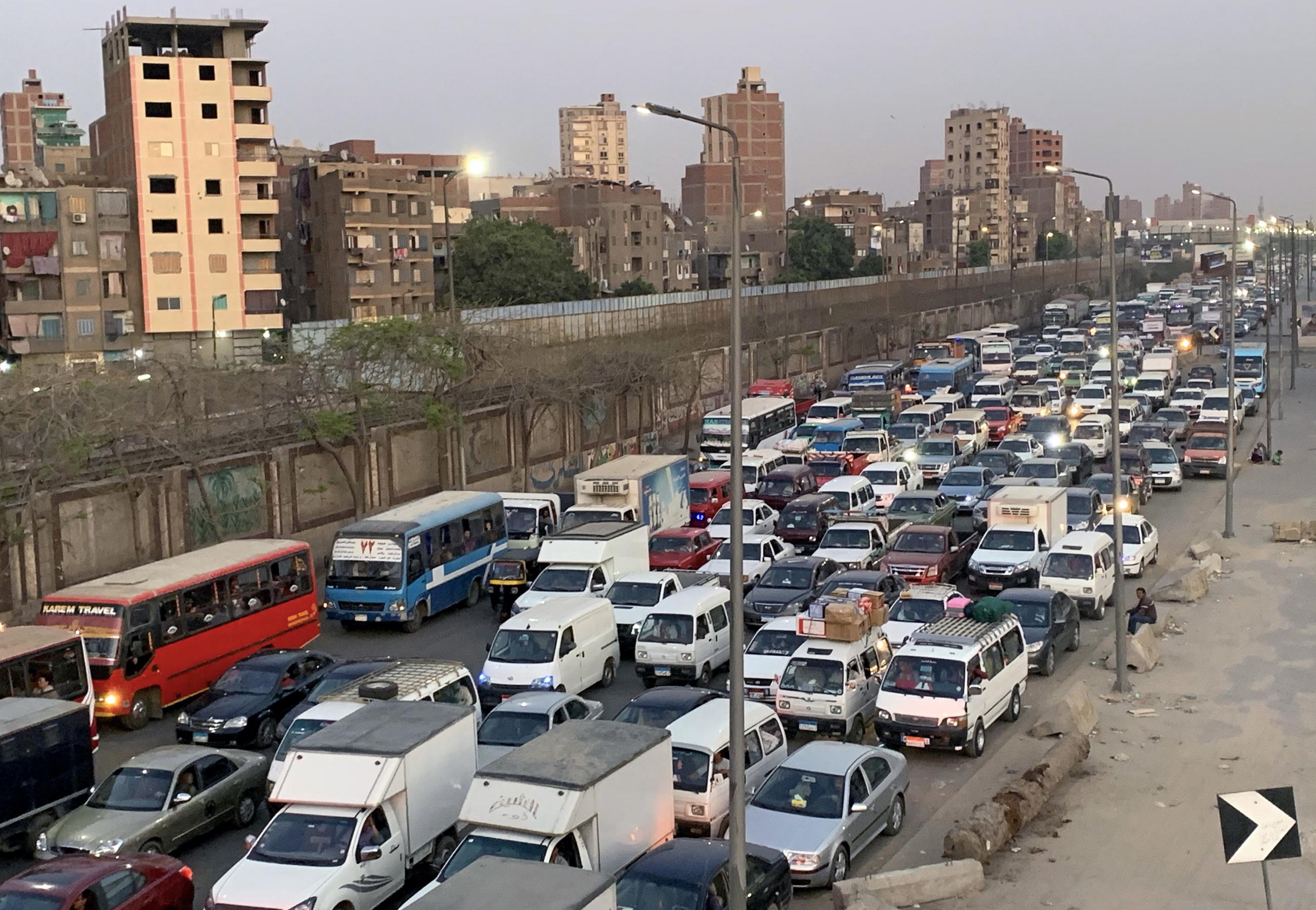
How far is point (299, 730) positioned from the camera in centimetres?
1716

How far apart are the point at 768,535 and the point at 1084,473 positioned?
1530 centimetres

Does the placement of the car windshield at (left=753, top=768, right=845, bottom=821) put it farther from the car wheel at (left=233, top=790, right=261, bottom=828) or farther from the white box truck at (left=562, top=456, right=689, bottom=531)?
the white box truck at (left=562, top=456, right=689, bottom=531)

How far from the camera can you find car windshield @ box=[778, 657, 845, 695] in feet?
62.6

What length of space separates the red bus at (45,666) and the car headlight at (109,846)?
3.44 meters

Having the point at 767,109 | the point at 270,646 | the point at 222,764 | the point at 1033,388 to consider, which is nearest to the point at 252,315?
the point at 1033,388

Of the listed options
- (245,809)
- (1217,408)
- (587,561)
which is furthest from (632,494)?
(1217,408)

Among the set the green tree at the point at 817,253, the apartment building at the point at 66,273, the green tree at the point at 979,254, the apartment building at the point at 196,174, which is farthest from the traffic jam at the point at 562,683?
the green tree at the point at 979,254

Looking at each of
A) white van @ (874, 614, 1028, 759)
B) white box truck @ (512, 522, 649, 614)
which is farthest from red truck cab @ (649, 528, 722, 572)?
white van @ (874, 614, 1028, 759)

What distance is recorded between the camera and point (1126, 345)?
7081cm

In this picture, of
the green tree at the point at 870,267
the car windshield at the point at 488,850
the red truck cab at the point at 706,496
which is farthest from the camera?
the green tree at the point at 870,267

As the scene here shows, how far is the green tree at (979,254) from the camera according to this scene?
534 ft

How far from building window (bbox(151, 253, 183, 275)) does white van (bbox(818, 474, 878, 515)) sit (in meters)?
41.0

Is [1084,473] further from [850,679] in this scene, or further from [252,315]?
[252,315]

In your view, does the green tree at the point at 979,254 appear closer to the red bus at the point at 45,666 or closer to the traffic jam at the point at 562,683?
the traffic jam at the point at 562,683
